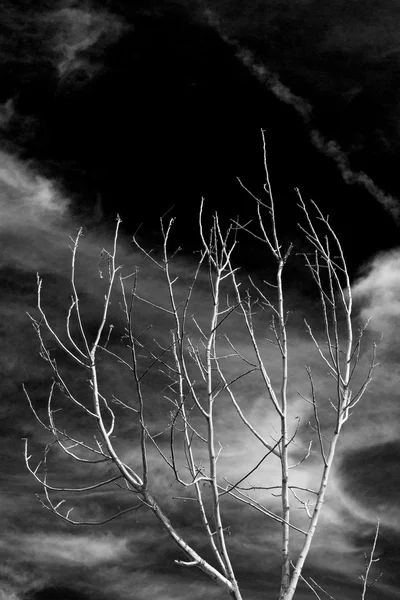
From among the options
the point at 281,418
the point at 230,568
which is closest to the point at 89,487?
the point at 230,568

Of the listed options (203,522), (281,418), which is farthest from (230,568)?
(281,418)

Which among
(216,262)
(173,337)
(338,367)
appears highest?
(216,262)

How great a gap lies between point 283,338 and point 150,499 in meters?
1.95

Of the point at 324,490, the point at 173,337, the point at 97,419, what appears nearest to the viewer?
the point at 97,419

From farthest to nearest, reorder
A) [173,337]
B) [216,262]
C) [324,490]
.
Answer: [216,262] → [173,337] → [324,490]

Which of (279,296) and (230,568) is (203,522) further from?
(279,296)

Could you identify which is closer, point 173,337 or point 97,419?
point 97,419

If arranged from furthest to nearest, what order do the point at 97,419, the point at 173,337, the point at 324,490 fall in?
the point at 173,337 < the point at 324,490 < the point at 97,419

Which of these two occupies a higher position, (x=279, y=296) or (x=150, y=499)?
(x=279, y=296)

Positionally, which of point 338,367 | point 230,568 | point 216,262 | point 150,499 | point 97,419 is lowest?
point 230,568

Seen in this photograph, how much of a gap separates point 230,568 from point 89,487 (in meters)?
1.45

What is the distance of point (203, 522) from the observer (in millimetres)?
6344

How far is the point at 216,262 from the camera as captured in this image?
766 centimetres

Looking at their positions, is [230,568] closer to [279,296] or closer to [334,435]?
[334,435]
